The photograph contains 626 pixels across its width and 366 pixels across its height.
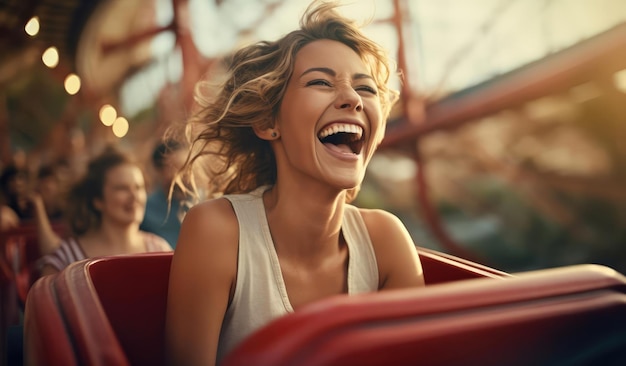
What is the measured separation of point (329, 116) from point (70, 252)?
4.04 feet

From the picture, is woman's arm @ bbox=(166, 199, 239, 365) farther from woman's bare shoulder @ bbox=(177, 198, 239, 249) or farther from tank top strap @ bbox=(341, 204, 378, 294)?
tank top strap @ bbox=(341, 204, 378, 294)

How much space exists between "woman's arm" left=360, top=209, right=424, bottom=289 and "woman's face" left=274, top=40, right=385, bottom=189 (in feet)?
0.51

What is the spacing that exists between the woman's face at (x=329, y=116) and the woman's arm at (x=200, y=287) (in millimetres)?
162

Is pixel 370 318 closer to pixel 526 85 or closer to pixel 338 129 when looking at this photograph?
pixel 338 129

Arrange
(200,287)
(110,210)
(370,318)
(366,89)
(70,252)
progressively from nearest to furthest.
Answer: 1. (370,318)
2. (200,287)
3. (366,89)
4. (70,252)
5. (110,210)

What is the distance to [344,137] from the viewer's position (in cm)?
97

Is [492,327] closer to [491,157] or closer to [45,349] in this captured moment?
[45,349]

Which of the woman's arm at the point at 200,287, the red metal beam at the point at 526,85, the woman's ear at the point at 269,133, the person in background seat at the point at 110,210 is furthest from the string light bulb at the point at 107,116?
the woman's arm at the point at 200,287

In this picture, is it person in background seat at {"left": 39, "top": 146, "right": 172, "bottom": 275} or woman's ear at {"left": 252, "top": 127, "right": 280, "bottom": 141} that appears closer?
woman's ear at {"left": 252, "top": 127, "right": 280, "bottom": 141}

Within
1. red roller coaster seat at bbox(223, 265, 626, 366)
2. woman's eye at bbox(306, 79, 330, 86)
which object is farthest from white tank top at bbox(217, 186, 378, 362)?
red roller coaster seat at bbox(223, 265, 626, 366)

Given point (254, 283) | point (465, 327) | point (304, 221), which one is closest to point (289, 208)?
point (304, 221)

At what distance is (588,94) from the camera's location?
266cm

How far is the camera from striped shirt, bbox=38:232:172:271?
172 cm

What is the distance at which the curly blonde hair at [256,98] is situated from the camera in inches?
38.5
